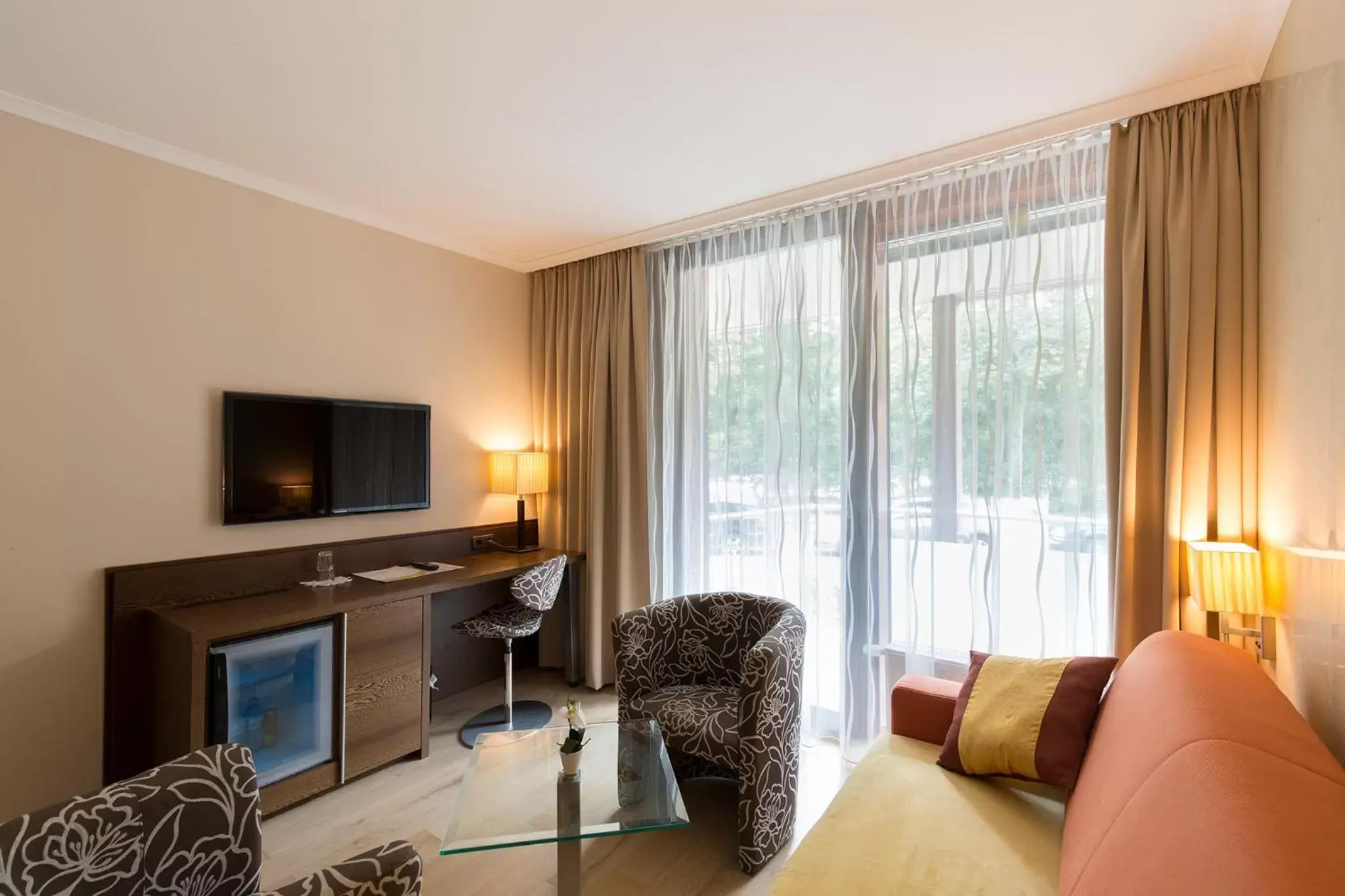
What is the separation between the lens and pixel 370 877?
114 centimetres

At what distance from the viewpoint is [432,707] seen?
3.41 metres

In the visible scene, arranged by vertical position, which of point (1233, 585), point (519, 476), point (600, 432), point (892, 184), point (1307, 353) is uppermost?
point (892, 184)

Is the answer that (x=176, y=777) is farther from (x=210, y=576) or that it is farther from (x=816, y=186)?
(x=816, y=186)

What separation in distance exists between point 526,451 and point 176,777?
8.95 ft

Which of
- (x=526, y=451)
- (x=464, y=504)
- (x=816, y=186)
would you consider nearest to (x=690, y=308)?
(x=816, y=186)

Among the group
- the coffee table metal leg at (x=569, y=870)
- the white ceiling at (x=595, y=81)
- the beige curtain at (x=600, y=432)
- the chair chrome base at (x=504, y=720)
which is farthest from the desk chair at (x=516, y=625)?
the white ceiling at (x=595, y=81)

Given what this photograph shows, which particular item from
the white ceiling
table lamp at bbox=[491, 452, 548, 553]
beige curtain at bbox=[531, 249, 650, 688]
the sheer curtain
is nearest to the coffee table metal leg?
the sheer curtain

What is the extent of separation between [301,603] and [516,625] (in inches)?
38.4

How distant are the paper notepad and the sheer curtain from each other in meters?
1.17

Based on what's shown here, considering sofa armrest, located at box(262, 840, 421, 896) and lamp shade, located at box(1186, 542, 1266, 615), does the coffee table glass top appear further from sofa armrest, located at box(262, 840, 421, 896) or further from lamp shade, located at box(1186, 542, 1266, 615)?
lamp shade, located at box(1186, 542, 1266, 615)

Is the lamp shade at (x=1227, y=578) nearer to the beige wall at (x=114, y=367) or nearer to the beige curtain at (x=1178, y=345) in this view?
the beige curtain at (x=1178, y=345)

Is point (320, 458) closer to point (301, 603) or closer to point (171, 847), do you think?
point (301, 603)

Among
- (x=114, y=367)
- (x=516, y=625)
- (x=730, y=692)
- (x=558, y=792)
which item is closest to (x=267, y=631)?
(x=516, y=625)

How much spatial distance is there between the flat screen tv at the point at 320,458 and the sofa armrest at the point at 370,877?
2057 millimetres
